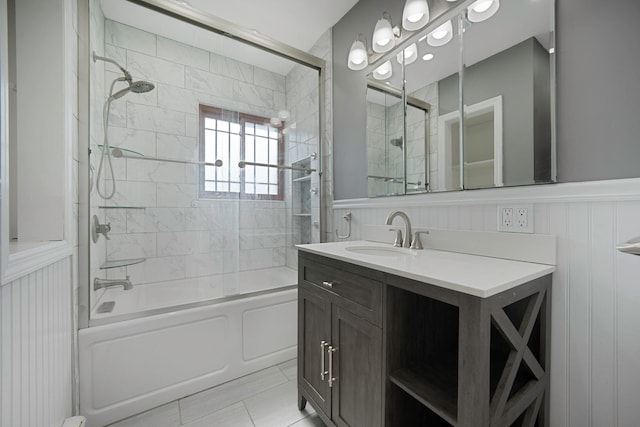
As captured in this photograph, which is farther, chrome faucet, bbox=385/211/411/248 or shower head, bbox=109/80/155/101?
shower head, bbox=109/80/155/101

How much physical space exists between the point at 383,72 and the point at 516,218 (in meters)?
1.21

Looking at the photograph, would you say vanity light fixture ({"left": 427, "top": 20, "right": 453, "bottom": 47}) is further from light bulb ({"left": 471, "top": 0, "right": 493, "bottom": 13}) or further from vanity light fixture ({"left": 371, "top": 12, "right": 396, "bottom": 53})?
vanity light fixture ({"left": 371, "top": 12, "right": 396, "bottom": 53})

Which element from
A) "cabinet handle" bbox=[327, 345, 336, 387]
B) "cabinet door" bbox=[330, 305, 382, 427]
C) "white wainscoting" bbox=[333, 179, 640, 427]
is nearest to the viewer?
"white wainscoting" bbox=[333, 179, 640, 427]

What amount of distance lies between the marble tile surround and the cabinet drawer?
2.98 feet

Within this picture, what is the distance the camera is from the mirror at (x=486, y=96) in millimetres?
918

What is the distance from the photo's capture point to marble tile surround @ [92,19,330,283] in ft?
5.53

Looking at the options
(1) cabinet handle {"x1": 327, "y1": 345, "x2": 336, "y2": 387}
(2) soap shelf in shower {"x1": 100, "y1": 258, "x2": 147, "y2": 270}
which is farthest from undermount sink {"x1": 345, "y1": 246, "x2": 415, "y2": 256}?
(2) soap shelf in shower {"x1": 100, "y1": 258, "x2": 147, "y2": 270}

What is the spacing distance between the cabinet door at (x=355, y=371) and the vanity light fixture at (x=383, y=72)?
4.76ft

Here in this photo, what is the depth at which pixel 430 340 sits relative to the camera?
0.96 metres

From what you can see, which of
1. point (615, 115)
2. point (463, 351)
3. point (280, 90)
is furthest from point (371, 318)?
point (280, 90)

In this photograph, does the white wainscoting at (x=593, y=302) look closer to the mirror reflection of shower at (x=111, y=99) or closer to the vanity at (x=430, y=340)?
the vanity at (x=430, y=340)

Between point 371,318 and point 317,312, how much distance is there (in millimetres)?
382

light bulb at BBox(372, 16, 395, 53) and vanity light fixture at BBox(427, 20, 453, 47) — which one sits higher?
light bulb at BBox(372, 16, 395, 53)

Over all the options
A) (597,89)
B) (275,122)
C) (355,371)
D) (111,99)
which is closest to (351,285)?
(355,371)
